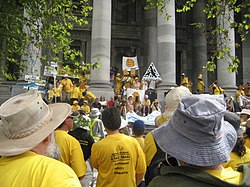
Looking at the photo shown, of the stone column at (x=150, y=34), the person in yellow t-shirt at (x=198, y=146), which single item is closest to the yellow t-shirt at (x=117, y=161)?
the person in yellow t-shirt at (x=198, y=146)

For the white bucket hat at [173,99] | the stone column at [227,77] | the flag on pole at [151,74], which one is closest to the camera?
Result: the white bucket hat at [173,99]

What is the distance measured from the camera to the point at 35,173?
1.69 meters

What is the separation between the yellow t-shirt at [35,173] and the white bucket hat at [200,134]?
24.1 inches

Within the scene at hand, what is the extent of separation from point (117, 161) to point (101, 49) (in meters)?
15.2

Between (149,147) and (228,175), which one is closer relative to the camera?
(228,175)

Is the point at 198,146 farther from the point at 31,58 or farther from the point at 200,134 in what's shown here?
the point at 31,58

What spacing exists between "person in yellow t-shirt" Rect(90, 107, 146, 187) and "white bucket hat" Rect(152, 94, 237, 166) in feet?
7.08

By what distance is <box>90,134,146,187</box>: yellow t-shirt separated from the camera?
368cm

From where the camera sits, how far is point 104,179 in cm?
369

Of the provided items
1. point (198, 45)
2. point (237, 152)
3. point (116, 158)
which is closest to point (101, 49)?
point (198, 45)

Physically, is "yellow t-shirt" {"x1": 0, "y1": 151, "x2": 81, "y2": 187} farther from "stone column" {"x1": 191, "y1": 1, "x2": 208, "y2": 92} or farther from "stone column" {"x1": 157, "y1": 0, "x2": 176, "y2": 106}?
"stone column" {"x1": 191, "y1": 1, "x2": 208, "y2": 92}

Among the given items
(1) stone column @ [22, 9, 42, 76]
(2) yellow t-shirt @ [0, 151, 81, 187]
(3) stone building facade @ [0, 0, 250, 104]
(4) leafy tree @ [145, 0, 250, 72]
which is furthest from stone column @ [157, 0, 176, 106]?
(2) yellow t-shirt @ [0, 151, 81, 187]

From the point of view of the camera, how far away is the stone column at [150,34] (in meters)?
25.9

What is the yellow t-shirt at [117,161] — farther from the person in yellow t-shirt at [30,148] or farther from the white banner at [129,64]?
the white banner at [129,64]
